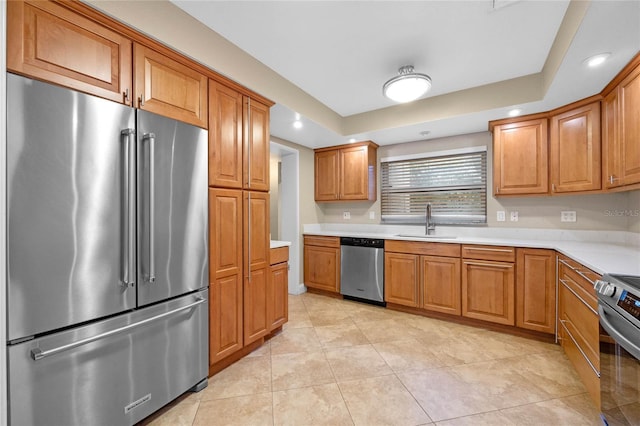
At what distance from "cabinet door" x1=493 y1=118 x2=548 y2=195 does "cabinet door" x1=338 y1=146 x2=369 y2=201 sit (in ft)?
5.22

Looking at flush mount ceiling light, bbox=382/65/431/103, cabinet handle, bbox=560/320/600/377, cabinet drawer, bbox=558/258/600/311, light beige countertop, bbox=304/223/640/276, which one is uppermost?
flush mount ceiling light, bbox=382/65/431/103

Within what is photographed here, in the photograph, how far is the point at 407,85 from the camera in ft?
7.67

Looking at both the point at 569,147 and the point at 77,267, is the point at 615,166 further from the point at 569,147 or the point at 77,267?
the point at 77,267

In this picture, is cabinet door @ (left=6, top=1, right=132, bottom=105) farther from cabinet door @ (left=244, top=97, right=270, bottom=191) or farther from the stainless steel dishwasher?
the stainless steel dishwasher

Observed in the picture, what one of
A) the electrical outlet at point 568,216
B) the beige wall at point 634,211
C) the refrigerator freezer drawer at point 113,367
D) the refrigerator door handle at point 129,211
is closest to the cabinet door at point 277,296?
the refrigerator freezer drawer at point 113,367

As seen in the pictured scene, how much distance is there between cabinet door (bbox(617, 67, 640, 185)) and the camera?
1.89 meters

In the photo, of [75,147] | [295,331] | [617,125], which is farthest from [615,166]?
[75,147]

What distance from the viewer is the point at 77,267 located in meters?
1.30

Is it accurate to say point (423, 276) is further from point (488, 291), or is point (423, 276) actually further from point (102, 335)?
point (102, 335)

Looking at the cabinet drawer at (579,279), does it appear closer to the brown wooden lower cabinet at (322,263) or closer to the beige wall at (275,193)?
the brown wooden lower cabinet at (322,263)

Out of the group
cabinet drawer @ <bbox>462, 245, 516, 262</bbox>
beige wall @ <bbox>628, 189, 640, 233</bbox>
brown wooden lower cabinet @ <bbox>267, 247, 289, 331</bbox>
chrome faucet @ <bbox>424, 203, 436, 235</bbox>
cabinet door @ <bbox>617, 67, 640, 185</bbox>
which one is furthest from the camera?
chrome faucet @ <bbox>424, 203, 436, 235</bbox>

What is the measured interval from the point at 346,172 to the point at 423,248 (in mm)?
1597

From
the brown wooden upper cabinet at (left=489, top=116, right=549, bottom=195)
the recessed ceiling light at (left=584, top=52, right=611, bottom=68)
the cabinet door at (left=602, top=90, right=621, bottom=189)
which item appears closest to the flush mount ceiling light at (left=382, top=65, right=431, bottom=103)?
the recessed ceiling light at (left=584, top=52, right=611, bottom=68)

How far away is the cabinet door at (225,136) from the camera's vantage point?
1.99 m
